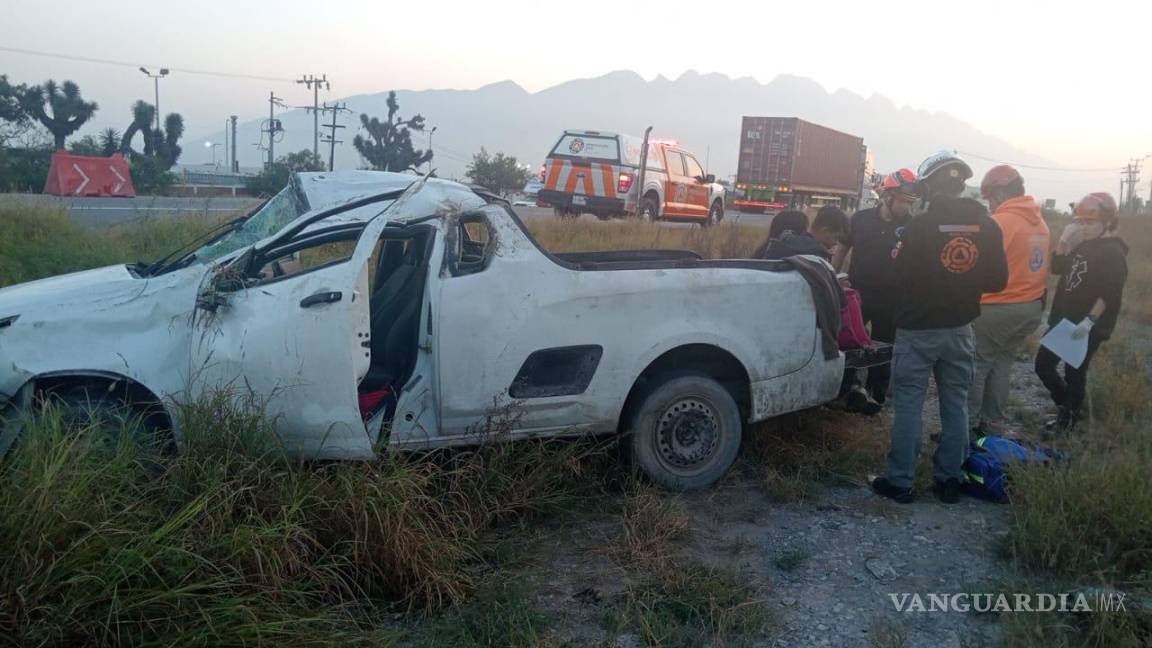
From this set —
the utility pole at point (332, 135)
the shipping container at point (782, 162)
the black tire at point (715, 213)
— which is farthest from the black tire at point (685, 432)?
the shipping container at point (782, 162)

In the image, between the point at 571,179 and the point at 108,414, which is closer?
the point at 108,414

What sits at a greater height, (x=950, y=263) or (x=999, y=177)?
(x=999, y=177)

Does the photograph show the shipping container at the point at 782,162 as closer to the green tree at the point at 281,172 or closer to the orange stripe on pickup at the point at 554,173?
the orange stripe on pickup at the point at 554,173

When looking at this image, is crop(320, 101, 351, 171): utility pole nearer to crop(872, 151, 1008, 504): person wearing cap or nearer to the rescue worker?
the rescue worker

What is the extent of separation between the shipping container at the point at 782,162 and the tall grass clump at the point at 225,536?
27766 mm

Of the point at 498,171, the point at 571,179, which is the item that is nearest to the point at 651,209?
the point at 571,179

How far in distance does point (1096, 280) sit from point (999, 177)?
0.98 metres

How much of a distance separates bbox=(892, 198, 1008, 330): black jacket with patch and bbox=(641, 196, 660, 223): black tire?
1333 centimetres

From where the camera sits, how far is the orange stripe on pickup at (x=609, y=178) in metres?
17.8

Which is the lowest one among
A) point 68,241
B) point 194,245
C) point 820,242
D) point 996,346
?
point 68,241

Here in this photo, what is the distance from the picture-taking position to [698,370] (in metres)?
5.13

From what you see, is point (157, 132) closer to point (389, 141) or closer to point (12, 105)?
point (12, 105)

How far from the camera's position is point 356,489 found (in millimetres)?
3779

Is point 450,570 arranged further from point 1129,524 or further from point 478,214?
point 1129,524
